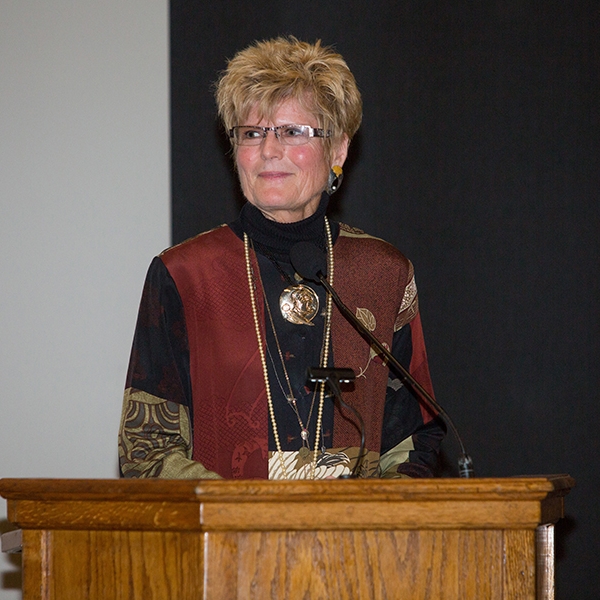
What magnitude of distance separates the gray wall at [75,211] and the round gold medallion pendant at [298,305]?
2.45 feet

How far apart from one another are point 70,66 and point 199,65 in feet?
1.22

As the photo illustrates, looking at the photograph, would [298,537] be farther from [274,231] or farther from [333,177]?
[333,177]

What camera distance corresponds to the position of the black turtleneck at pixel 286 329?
80.2 inches

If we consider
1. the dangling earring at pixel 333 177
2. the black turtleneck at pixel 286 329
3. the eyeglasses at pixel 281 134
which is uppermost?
the eyeglasses at pixel 281 134

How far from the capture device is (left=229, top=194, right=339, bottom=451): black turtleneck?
204 cm

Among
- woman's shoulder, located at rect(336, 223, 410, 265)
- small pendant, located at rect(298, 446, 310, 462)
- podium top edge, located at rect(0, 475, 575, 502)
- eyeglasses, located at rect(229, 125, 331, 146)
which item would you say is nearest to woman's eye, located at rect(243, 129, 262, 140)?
eyeglasses, located at rect(229, 125, 331, 146)

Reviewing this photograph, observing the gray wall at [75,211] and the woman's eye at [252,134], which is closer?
the woman's eye at [252,134]

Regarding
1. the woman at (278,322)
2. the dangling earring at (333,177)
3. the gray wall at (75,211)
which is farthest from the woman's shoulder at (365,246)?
the gray wall at (75,211)

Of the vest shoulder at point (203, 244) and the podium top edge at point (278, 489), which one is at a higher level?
the vest shoulder at point (203, 244)

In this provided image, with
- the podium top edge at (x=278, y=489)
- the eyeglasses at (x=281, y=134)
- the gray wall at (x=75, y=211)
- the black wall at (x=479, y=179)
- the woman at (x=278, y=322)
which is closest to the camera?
the podium top edge at (x=278, y=489)

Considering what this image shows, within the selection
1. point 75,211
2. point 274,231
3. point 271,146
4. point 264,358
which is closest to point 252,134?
point 271,146

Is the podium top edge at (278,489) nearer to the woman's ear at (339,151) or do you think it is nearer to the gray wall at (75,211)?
the woman's ear at (339,151)

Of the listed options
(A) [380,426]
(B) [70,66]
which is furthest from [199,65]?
(A) [380,426]

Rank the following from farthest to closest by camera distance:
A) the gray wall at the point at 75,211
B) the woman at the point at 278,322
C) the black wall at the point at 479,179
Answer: the black wall at the point at 479,179
the gray wall at the point at 75,211
the woman at the point at 278,322
